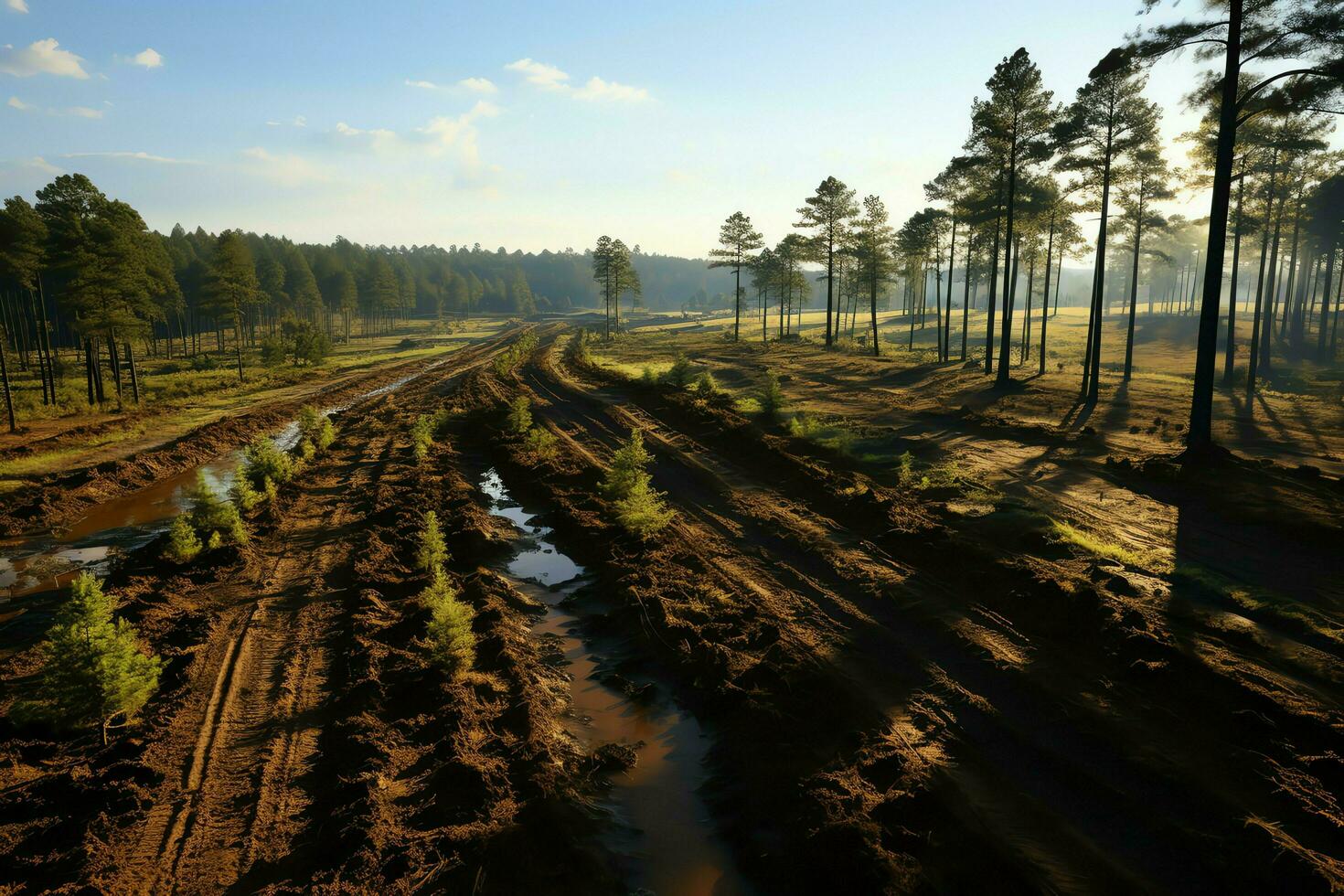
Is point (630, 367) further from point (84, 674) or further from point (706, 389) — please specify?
point (84, 674)

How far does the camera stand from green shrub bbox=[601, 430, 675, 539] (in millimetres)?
15414

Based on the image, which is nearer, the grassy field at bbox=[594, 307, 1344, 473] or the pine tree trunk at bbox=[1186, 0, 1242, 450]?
the pine tree trunk at bbox=[1186, 0, 1242, 450]

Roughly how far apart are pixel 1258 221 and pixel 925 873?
47749 mm

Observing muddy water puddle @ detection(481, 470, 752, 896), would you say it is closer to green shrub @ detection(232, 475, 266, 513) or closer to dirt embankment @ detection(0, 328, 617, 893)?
dirt embankment @ detection(0, 328, 617, 893)

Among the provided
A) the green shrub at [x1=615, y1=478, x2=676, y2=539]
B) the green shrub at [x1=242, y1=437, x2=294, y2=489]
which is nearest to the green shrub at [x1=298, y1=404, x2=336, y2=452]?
the green shrub at [x1=242, y1=437, x2=294, y2=489]

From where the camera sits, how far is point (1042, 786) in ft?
23.5

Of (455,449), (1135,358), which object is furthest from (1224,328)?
(455,449)

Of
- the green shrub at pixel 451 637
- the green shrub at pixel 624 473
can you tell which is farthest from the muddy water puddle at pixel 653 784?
the green shrub at pixel 624 473

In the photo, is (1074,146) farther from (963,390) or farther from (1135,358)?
(1135,358)

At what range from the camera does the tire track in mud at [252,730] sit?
662 cm

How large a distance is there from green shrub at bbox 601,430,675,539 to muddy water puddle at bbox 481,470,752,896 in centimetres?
315

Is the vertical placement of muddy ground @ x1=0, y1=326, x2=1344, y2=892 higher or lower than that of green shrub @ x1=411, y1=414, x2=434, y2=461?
lower

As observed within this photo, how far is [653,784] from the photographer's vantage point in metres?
8.05

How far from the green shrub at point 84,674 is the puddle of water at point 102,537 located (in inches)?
290
